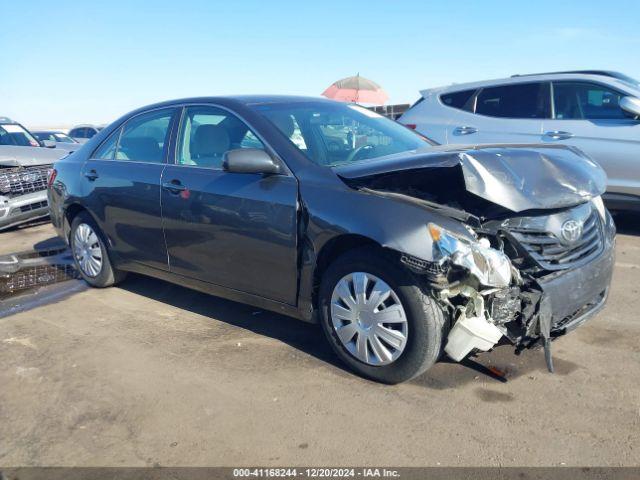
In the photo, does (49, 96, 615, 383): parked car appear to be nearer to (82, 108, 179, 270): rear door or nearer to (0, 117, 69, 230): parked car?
(82, 108, 179, 270): rear door

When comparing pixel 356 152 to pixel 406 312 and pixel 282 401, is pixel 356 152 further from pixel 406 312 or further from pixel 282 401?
pixel 282 401

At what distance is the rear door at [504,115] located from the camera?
270 inches

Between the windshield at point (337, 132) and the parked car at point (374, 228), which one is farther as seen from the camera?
the windshield at point (337, 132)

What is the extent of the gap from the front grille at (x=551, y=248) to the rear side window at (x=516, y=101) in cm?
399

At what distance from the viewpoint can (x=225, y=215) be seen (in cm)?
379

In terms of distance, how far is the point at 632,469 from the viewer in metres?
2.49

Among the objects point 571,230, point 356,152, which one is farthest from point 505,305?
point 356,152

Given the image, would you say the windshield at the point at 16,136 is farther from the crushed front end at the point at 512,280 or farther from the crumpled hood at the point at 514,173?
the crushed front end at the point at 512,280

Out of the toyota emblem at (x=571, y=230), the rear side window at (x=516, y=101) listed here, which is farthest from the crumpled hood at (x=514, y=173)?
the rear side window at (x=516, y=101)

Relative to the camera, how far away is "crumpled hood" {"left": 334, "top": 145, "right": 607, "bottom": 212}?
9.66 ft

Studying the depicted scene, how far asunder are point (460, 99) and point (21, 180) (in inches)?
237

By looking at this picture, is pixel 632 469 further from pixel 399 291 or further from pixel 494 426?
pixel 399 291

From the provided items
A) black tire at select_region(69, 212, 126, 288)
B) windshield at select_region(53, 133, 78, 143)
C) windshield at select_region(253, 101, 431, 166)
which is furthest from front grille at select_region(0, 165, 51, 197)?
windshield at select_region(53, 133, 78, 143)

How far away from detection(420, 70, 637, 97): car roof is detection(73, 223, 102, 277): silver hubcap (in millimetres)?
4953
